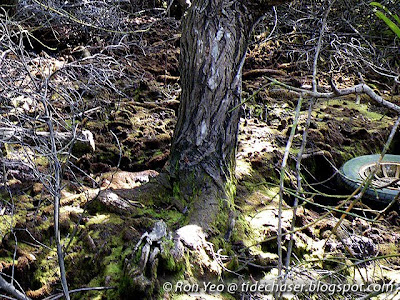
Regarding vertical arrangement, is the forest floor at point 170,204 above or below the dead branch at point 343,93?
below

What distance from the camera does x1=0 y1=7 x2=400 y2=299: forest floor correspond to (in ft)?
8.54

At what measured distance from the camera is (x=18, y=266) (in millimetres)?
2611

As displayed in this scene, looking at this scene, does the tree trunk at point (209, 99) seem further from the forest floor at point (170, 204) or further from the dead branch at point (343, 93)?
the dead branch at point (343, 93)

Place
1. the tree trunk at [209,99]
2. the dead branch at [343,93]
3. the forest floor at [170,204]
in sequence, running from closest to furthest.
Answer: the dead branch at [343,93], the forest floor at [170,204], the tree trunk at [209,99]

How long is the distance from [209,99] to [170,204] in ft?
2.39

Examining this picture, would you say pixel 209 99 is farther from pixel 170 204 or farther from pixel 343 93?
pixel 343 93

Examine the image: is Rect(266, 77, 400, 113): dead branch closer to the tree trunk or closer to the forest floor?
the forest floor

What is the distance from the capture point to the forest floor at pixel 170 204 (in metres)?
2.60

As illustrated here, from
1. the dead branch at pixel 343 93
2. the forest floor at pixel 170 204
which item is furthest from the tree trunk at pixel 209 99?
the dead branch at pixel 343 93

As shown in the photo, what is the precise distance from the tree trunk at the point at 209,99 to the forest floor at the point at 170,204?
18cm

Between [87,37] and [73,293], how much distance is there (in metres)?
4.01

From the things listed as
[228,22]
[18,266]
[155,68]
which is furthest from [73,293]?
[155,68]

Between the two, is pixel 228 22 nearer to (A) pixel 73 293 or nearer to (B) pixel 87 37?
(A) pixel 73 293

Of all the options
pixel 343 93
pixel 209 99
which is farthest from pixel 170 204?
pixel 343 93
